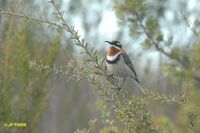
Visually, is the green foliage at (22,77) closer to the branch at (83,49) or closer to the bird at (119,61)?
the bird at (119,61)

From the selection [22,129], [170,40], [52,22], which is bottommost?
[22,129]

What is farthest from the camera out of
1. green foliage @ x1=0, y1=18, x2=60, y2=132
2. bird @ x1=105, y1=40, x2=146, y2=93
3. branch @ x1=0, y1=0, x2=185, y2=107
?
bird @ x1=105, y1=40, x2=146, y2=93

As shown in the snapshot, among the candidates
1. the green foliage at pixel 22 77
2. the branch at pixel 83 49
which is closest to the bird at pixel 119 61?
the green foliage at pixel 22 77

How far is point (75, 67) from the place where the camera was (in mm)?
2504

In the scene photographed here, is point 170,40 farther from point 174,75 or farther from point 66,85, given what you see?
point 66,85

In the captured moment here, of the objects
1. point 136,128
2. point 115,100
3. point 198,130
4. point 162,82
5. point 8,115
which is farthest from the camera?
point 162,82

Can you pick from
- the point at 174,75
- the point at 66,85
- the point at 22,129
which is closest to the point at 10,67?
the point at 22,129

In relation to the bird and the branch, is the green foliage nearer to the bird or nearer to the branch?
the bird

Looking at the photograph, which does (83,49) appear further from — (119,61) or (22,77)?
(119,61)

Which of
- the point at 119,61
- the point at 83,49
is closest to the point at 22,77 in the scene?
the point at 119,61

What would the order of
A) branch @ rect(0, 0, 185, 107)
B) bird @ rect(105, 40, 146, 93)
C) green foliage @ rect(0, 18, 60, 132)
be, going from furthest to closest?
bird @ rect(105, 40, 146, 93)
green foliage @ rect(0, 18, 60, 132)
branch @ rect(0, 0, 185, 107)

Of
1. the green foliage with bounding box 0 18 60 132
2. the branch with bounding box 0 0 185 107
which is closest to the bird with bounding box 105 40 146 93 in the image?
the green foliage with bounding box 0 18 60 132

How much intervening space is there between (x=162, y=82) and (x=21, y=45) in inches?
165

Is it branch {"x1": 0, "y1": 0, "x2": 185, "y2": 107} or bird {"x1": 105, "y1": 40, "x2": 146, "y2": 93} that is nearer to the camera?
branch {"x1": 0, "y1": 0, "x2": 185, "y2": 107}
